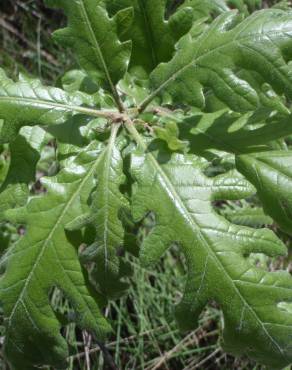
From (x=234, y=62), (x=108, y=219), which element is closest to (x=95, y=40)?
(x=234, y=62)

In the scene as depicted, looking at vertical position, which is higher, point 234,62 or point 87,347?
point 234,62

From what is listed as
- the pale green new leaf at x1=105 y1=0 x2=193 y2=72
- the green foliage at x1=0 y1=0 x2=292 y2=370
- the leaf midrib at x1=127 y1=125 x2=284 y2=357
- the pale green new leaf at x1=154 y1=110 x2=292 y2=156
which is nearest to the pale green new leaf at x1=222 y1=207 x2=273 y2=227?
the green foliage at x1=0 y1=0 x2=292 y2=370

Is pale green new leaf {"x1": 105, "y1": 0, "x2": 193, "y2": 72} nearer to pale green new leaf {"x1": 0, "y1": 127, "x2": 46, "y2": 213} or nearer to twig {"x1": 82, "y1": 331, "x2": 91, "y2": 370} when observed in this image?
pale green new leaf {"x1": 0, "y1": 127, "x2": 46, "y2": 213}

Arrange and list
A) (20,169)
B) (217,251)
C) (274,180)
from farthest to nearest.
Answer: (20,169), (274,180), (217,251)

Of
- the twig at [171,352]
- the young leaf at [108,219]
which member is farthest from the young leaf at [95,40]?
the twig at [171,352]

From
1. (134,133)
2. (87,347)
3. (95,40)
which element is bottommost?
(87,347)

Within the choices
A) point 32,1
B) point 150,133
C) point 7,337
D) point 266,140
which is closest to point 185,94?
point 150,133

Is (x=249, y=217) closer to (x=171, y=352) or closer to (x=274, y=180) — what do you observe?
(x=274, y=180)

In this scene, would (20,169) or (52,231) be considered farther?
(20,169)
